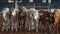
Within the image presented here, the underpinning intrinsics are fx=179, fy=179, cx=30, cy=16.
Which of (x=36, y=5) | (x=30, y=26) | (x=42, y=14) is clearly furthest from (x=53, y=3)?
(x=30, y=26)

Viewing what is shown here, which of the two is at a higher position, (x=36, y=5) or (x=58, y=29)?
(x=36, y=5)

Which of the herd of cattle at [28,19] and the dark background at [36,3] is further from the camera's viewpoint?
the dark background at [36,3]

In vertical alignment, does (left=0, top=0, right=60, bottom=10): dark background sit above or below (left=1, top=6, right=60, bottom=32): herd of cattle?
above

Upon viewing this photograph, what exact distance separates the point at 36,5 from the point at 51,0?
326mm

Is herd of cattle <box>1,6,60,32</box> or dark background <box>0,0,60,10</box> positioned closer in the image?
herd of cattle <box>1,6,60,32</box>

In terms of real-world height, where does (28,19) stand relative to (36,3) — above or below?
below

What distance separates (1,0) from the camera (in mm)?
3807

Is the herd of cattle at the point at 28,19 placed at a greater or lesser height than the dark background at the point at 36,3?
lesser

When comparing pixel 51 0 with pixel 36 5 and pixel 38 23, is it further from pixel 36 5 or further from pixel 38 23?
pixel 38 23

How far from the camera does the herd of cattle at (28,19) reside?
3.12 metres

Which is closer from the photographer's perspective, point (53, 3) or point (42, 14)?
point (42, 14)

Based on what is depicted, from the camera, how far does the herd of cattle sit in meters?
3.12

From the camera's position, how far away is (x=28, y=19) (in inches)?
124

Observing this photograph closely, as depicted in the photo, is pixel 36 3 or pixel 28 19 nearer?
pixel 28 19
